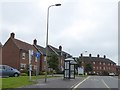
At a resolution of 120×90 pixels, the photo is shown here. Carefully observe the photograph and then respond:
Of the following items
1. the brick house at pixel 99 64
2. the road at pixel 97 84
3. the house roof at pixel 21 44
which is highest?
the house roof at pixel 21 44

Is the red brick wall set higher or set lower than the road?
higher

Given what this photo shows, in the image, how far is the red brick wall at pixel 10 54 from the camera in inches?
2975

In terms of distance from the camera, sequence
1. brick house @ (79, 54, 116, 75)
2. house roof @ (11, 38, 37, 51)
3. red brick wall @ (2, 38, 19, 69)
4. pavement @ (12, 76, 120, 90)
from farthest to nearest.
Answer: brick house @ (79, 54, 116, 75)
house roof @ (11, 38, 37, 51)
red brick wall @ (2, 38, 19, 69)
pavement @ (12, 76, 120, 90)

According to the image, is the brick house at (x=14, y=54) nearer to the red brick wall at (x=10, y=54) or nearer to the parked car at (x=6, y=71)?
the red brick wall at (x=10, y=54)

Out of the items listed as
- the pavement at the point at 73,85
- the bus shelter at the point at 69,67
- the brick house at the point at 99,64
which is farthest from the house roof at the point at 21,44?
the brick house at the point at 99,64

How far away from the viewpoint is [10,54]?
76750mm

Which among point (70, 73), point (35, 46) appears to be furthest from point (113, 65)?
point (70, 73)

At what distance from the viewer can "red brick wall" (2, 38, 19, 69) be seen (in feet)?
248

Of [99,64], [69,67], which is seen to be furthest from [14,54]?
[99,64]

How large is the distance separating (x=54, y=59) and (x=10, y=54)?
34.3 feet

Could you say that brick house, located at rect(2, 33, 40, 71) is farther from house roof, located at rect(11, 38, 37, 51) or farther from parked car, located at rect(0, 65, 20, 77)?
parked car, located at rect(0, 65, 20, 77)

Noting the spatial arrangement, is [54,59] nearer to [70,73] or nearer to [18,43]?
[18,43]

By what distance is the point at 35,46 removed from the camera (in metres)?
93.4

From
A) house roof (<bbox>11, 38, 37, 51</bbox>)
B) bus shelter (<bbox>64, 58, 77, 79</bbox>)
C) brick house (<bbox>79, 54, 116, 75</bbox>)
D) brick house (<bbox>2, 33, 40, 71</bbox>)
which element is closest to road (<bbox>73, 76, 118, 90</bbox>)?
bus shelter (<bbox>64, 58, 77, 79</bbox>)
